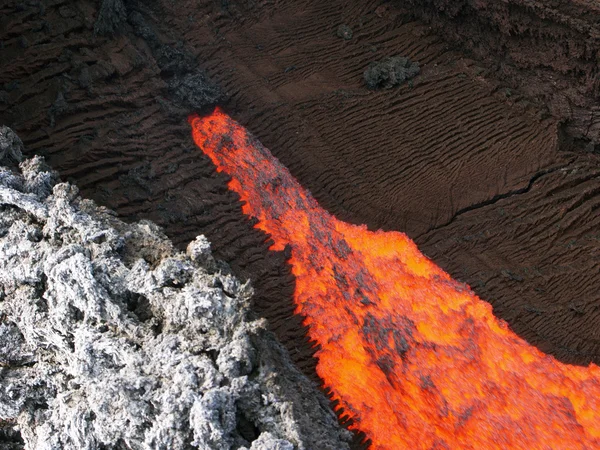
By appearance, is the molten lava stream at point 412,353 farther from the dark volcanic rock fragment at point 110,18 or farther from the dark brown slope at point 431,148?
the dark volcanic rock fragment at point 110,18

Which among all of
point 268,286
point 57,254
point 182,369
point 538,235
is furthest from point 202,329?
point 538,235

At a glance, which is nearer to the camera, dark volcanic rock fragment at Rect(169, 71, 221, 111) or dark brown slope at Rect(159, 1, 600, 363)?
dark brown slope at Rect(159, 1, 600, 363)

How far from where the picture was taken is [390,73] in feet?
23.6

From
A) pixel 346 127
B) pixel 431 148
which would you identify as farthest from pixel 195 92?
pixel 431 148

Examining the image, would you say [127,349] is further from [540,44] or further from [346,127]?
[540,44]

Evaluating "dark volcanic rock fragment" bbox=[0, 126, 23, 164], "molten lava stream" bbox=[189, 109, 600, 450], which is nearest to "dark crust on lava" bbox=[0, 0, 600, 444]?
"molten lava stream" bbox=[189, 109, 600, 450]

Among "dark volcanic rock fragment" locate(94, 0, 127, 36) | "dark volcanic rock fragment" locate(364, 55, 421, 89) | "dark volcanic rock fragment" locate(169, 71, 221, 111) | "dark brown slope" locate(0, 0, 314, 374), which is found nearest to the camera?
"dark brown slope" locate(0, 0, 314, 374)

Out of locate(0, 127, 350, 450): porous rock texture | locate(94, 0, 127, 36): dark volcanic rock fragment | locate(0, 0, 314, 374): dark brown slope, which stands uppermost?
→ locate(94, 0, 127, 36): dark volcanic rock fragment

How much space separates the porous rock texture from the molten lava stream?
611 millimetres

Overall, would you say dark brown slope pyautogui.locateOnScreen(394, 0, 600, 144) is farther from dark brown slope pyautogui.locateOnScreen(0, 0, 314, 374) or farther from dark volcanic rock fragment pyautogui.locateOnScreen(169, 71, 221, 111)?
dark brown slope pyautogui.locateOnScreen(0, 0, 314, 374)

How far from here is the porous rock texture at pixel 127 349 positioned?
3879 mm

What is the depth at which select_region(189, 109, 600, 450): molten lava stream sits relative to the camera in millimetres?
5074

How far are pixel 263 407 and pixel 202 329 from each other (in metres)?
0.65

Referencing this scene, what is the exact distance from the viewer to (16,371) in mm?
4516
